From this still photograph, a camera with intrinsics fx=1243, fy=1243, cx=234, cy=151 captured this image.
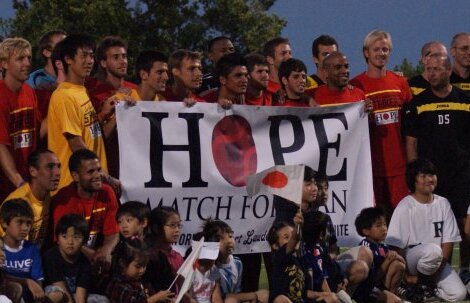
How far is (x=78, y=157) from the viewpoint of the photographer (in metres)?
9.41

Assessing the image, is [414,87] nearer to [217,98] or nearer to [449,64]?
[449,64]

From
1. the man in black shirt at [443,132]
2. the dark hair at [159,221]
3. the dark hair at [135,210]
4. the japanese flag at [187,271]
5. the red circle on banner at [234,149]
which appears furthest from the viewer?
the man in black shirt at [443,132]

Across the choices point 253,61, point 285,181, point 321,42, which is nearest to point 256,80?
point 253,61

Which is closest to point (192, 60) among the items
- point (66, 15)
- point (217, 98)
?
point (217, 98)

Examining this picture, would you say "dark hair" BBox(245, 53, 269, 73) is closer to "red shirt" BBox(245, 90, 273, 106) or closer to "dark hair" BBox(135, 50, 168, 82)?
"red shirt" BBox(245, 90, 273, 106)

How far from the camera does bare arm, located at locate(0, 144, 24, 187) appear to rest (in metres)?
9.50

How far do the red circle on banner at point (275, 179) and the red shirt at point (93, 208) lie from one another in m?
1.26

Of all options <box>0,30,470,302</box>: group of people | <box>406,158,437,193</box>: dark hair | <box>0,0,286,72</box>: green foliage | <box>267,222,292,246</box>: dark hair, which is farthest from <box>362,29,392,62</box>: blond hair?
<box>0,0,286,72</box>: green foliage

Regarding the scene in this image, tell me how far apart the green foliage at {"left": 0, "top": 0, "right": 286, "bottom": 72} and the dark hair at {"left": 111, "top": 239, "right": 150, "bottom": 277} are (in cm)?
4041

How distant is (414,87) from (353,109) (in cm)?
88

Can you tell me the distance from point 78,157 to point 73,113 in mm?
470

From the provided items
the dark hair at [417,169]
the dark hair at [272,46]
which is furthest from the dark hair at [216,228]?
the dark hair at [272,46]

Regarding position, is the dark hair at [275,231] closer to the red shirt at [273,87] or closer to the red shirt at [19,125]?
the red shirt at [19,125]

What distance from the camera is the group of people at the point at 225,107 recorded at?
927cm
